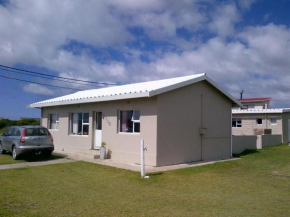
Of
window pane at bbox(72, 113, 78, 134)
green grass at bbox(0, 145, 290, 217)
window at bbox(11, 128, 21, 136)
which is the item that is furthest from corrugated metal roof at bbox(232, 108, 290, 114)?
window at bbox(11, 128, 21, 136)

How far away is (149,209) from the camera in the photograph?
6.58 metres

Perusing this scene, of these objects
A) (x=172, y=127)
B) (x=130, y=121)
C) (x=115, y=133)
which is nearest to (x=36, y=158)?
(x=115, y=133)

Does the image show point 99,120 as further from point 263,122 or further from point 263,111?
point 263,122

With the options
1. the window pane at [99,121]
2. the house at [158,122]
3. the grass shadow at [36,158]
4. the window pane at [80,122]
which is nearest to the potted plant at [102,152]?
the house at [158,122]

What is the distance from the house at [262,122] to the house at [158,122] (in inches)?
440

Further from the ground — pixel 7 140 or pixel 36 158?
pixel 7 140

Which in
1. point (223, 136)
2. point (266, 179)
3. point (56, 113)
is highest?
point (56, 113)

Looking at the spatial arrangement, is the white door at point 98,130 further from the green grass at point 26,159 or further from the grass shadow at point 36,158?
the green grass at point 26,159

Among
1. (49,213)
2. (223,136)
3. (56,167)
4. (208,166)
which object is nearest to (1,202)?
(49,213)

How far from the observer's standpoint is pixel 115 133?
14.1m

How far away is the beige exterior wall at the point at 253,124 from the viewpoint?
1047 inches

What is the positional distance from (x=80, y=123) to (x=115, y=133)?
150 inches

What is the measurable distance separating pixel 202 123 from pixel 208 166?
265cm

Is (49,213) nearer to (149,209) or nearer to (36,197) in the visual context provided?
(36,197)
